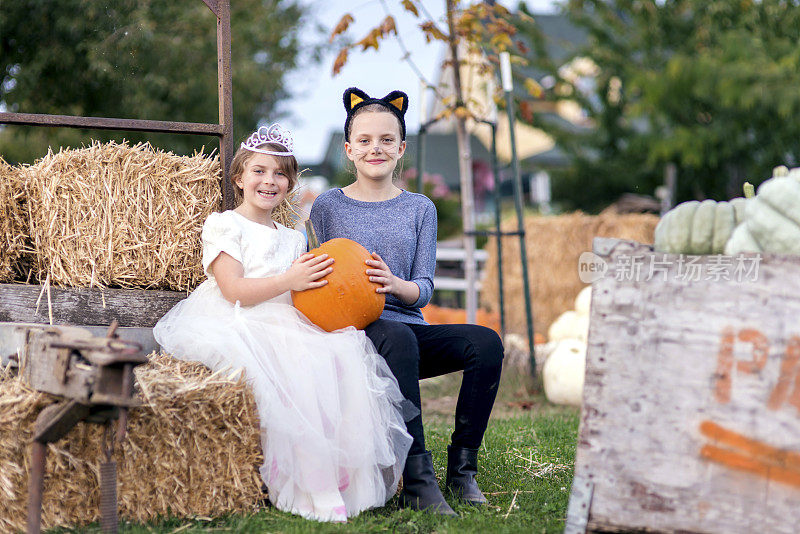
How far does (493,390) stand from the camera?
309cm

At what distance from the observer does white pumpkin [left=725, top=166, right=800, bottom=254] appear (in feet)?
7.04

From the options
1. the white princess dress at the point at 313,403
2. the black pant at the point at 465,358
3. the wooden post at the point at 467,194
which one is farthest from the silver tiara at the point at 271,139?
the wooden post at the point at 467,194

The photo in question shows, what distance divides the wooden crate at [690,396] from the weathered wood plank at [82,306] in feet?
6.35

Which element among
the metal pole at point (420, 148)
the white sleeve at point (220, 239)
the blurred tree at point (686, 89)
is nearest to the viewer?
the white sleeve at point (220, 239)

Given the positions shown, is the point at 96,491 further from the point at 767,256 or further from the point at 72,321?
the point at 767,256

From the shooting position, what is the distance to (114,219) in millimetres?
3332

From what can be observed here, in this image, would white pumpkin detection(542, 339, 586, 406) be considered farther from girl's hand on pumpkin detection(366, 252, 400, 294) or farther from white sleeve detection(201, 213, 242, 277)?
white sleeve detection(201, 213, 242, 277)

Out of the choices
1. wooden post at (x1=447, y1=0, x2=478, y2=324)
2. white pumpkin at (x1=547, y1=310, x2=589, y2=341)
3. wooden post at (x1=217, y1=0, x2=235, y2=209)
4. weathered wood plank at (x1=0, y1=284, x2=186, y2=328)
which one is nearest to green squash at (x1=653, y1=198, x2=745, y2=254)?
wooden post at (x1=217, y1=0, x2=235, y2=209)

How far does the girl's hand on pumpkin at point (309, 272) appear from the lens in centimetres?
293

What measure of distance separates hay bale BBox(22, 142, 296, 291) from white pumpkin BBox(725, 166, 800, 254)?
7.28ft

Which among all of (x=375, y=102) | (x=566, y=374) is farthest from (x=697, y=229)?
(x=566, y=374)

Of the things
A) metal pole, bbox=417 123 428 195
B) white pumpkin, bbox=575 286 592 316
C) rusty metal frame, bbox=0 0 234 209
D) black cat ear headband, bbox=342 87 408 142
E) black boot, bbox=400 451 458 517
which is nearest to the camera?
black boot, bbox=400 451 458 517

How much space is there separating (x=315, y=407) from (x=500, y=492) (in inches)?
37.3

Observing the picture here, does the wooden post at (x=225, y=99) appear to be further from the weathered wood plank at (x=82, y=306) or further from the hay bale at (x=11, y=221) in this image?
the hay bale at (x=11, y=221)
